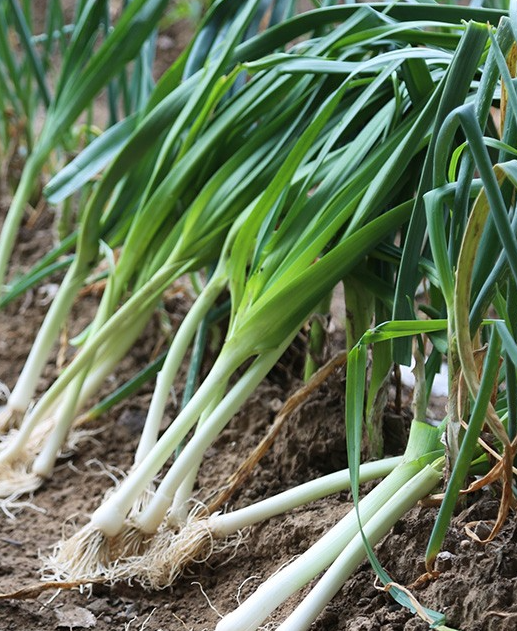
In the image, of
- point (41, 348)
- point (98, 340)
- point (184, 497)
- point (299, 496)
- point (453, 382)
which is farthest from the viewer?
point (41, 348)

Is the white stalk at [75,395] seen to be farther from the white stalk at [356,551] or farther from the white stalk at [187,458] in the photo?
the white stalk at [356,551]

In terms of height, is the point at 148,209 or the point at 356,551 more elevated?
the point at 148,209

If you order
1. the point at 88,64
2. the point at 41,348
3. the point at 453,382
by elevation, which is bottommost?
the point at 41,348

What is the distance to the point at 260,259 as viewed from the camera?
1047 mm

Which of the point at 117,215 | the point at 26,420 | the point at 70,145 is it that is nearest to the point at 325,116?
the point at 117,215

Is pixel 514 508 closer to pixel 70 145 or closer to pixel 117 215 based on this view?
pixel 117 215

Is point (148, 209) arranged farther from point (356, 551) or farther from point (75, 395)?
point (356, 551)

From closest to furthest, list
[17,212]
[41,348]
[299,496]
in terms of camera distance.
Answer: [299,496] → [41,348] → [17,212]

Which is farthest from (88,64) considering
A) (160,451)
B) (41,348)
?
(160,451)

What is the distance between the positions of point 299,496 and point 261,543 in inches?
3.8

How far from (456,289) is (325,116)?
38cm

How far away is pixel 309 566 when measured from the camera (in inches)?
31.6

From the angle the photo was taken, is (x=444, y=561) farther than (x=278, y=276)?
No

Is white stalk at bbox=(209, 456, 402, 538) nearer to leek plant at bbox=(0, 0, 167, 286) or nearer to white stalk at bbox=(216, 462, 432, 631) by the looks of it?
white stalk at bbox=(216, 462, 432, 631)
